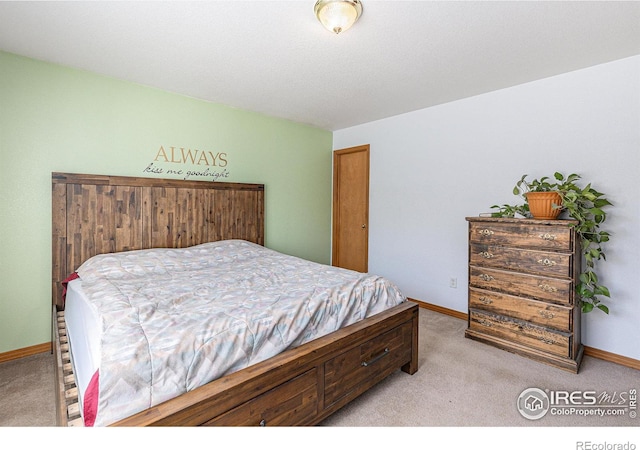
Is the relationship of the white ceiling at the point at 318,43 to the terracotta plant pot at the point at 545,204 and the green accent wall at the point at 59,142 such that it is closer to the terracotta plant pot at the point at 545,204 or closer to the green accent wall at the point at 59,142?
the green accent wall at the point at 59,142

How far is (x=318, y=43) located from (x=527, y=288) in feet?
7.76

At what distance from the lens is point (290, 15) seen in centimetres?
181

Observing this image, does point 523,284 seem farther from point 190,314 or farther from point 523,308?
point 190,314

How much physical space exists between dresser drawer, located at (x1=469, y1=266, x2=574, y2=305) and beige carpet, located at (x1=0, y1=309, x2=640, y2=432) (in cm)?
49

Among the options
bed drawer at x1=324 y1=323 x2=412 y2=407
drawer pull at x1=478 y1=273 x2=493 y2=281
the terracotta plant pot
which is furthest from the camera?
drawer pull at x1=478 y1=273 x2=493 y2=281

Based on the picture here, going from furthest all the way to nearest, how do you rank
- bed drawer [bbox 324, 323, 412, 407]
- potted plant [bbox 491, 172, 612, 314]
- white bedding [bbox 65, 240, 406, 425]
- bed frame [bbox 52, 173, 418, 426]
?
potted plant [bbox 491, 172, 612, 314], bed drawer [bbox 324, 323, 412, 407], bed frame [bbox 52, 173, 418, 426], white bedding [bbox 65, 240, 406, 425]

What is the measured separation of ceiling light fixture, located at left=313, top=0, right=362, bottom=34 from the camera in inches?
65.2

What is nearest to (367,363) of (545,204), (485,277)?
(485,277)

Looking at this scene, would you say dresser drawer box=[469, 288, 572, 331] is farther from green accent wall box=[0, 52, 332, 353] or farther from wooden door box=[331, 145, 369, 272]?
green accent wall box=[0, 52, 332, 353]

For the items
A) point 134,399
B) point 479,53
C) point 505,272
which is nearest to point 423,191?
point 505,272

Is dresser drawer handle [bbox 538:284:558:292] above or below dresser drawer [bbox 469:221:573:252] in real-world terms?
below

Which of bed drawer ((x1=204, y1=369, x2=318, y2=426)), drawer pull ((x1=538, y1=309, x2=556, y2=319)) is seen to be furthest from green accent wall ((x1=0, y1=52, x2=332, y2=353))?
drawer pull ((x1=538, y1=309, x2=556, y2=319))

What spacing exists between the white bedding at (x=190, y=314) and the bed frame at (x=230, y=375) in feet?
0.22

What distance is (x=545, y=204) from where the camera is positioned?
233cm
